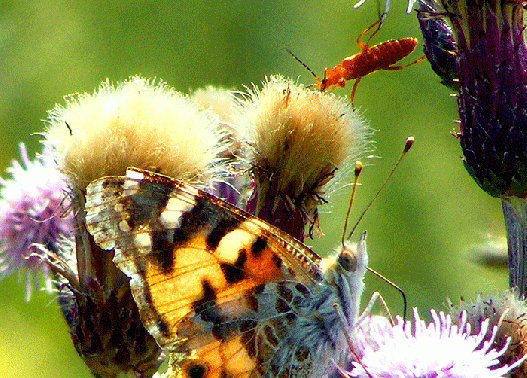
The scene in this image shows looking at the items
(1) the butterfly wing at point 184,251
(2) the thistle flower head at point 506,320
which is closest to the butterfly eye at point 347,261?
(1) the butterfly wing at point 184,251

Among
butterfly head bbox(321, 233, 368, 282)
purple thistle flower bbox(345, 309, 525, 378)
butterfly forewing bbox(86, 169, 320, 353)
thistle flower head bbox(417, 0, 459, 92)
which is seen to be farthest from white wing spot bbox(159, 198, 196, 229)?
thistle flower head bbox(417, 0, 459, 92)

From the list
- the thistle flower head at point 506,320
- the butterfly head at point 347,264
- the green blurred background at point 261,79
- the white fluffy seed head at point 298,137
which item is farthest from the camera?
the green blurred background at point 261,79

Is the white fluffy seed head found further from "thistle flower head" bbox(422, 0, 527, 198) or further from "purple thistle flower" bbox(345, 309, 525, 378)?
"purple thistle flower" bbox(345, 309, 525, 378)

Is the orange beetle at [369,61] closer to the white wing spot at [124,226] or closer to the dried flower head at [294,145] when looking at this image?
the dried flower head at [294,145]

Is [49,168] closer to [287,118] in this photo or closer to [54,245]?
[54,245]

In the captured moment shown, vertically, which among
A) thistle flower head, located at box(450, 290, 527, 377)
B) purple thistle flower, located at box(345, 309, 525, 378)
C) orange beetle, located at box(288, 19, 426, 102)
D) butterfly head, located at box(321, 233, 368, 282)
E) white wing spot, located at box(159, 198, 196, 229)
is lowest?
purple thistle flower, located at box(345, 309, 525, 378)

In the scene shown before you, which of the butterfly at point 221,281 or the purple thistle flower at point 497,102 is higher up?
the purple thistle flower at point 497,102

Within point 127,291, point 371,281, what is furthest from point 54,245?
point 371,281
